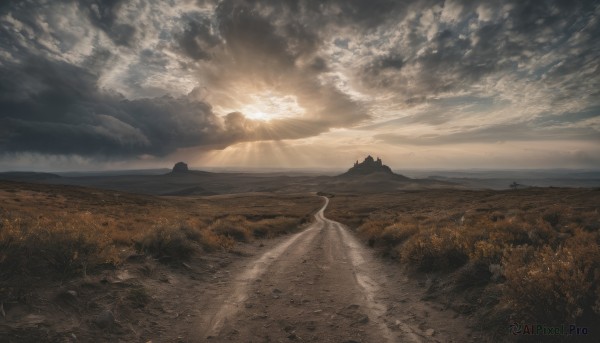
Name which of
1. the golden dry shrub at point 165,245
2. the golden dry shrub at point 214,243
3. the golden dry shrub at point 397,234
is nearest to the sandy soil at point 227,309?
the golden dry shrub at point 165,245

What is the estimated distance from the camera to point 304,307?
8336 mm

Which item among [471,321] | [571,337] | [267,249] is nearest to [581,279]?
[571,337]

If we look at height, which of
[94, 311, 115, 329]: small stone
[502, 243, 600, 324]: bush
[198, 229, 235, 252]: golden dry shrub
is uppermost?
[502, 243, 600, 324]: bush

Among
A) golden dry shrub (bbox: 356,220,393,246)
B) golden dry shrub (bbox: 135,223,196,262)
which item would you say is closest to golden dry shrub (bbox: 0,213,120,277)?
golden dry shrub (bbox: 135,223,196,262)

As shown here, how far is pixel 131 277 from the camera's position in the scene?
8.91 meters

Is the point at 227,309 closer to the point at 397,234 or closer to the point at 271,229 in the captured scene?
the point at 397,234

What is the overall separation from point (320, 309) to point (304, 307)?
0.47 meters

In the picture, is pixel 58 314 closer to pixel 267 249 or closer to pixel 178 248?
pixel 178 248

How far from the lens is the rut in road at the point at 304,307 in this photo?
6.57 m

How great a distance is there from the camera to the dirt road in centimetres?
655

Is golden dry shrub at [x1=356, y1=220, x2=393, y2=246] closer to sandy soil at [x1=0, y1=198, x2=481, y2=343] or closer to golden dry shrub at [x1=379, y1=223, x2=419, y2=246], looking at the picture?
golden dry shrub at [x1=379, y1=223, x2=419, y2=246]

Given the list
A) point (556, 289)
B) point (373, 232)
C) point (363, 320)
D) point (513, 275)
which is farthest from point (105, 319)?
point (373, 232)

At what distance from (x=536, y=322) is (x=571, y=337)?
1.62 ft

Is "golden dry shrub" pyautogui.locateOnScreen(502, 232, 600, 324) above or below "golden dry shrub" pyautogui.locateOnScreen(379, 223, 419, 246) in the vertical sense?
above
